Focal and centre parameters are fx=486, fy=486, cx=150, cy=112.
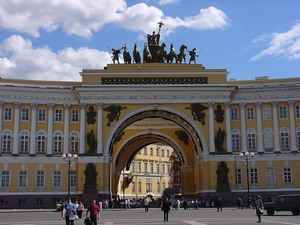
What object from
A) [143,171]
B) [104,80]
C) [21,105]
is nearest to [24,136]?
[21,105]

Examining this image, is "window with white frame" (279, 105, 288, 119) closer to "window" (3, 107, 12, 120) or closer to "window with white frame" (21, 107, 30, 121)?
"window with white frame" (21, 107, 30, 121)

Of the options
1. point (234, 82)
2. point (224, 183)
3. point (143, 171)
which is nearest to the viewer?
point (224, 183)

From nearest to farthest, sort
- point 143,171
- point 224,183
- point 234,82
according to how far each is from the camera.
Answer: point 224,183
point 234,82
point 143,171

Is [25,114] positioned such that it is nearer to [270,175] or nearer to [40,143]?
[40,143]

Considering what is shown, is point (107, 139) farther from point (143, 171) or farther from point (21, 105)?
point (143, 171)

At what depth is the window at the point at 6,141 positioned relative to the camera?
55.3 meters

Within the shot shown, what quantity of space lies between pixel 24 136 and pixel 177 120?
1832 cm

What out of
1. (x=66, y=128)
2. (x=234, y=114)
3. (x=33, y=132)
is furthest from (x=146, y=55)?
(x=33, y=132)

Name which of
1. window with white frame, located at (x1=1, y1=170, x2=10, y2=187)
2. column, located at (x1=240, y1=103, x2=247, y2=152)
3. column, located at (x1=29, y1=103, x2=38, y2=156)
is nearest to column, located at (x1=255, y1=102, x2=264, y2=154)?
column, located at (x1=240, y1=103, x2=247, y2=152)

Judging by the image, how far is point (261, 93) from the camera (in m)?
57.1

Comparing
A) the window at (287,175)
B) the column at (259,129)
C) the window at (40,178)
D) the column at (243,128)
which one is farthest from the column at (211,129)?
the window at (40,178)

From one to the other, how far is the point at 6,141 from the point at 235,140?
26.5 metres

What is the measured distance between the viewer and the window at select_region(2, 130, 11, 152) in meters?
55.3

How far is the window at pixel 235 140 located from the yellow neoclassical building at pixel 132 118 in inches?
4.6
